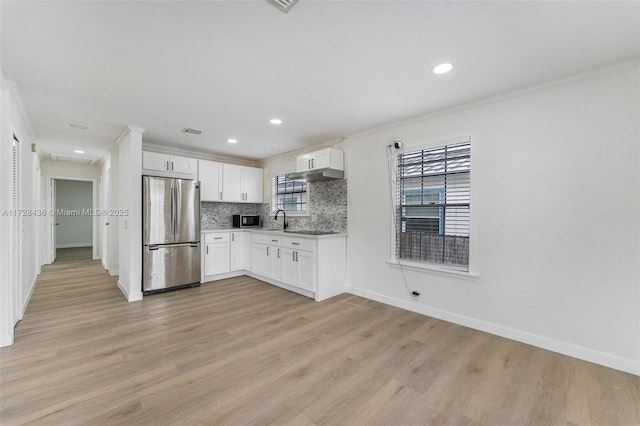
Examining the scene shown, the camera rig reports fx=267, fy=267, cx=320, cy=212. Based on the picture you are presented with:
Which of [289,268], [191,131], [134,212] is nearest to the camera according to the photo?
[134,212]

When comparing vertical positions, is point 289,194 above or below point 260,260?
above

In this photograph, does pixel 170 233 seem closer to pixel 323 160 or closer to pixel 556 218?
pixel 323 160

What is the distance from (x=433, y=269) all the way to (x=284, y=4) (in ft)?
9.88

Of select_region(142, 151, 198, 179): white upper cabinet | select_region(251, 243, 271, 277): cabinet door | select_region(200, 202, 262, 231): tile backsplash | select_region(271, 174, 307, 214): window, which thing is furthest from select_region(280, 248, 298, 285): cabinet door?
select_region(142, 151, 198, 179): white upper cabinet

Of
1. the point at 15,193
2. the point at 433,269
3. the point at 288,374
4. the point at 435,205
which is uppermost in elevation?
the point at 15,193

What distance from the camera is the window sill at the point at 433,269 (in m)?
2.99

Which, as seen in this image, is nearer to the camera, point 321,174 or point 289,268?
point 321,174

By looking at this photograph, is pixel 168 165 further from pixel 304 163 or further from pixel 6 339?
pixel 6 339

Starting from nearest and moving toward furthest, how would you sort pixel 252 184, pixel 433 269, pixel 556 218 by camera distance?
pixel 556 218 → pixel 433 269 → pixel 252 184

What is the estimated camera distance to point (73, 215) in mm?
9484

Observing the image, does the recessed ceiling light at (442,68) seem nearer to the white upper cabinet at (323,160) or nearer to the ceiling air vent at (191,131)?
the white upper cabinet at (323,160)

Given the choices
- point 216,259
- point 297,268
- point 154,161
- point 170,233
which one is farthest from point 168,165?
point 297,268

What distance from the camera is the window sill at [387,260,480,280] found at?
2.99 metres

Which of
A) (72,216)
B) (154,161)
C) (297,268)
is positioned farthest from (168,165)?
(72,216)
